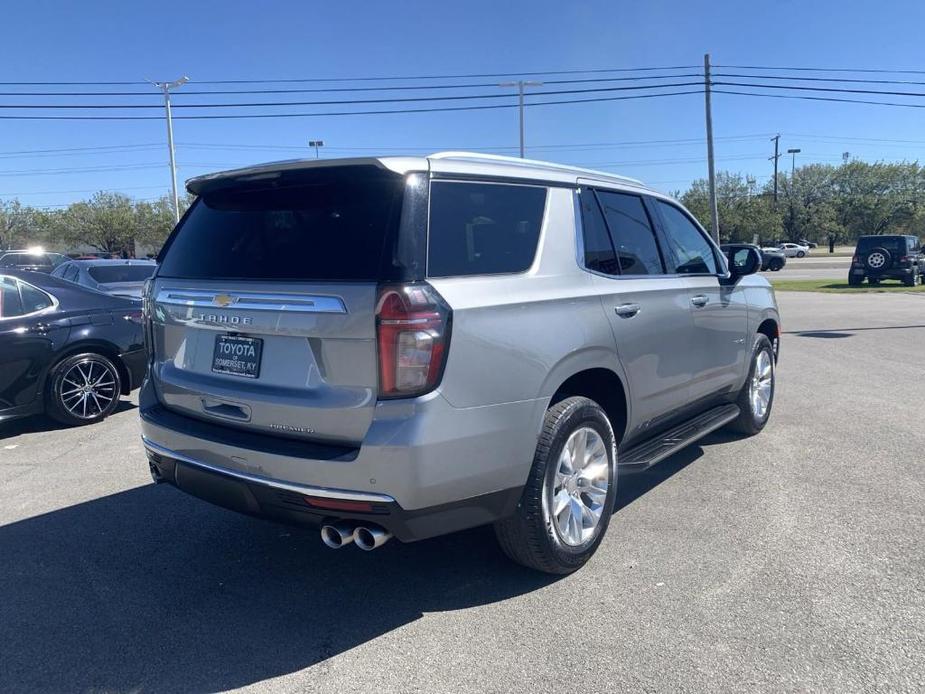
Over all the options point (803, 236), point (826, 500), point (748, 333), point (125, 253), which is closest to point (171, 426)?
point (826, 500)

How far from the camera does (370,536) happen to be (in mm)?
2750

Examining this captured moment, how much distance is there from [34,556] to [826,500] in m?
4.67

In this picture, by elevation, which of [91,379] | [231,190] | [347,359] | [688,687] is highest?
[231,190]

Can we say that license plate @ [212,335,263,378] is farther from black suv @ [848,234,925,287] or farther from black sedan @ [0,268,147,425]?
black suv @ [848,234,925,287]

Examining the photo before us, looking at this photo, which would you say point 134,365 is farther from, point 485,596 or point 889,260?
point 889,260

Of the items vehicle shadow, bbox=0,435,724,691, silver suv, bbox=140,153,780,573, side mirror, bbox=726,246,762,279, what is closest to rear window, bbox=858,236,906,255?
side mirror, bbox=726,246,762,279

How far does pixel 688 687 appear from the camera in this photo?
8.34 feet

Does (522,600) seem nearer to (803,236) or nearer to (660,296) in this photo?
(660,296)

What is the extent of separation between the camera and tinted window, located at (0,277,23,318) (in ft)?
20.1

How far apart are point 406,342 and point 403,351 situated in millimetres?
36

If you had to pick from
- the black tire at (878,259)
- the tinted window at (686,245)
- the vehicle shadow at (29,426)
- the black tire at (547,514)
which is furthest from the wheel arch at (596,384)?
the black tire at (878,259)

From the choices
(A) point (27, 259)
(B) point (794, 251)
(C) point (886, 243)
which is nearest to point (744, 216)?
(B) point (794, 251)

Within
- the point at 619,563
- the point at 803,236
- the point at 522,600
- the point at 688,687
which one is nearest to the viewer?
the point at 688,687

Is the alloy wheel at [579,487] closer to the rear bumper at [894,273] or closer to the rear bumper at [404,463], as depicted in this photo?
the rear bumper at [404,463]
